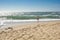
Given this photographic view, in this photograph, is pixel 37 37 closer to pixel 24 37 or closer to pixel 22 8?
pixel 24 37

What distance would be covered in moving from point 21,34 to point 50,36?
2.77 ft

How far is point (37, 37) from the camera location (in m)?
4.14

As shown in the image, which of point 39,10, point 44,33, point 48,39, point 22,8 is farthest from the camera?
point 22,8

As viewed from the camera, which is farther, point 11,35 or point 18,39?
point 11,35

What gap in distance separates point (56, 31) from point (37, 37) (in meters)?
0.69

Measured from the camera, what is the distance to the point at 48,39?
401 cm

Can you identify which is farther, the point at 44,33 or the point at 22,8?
the point at 22,8

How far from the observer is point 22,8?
62.7 feet

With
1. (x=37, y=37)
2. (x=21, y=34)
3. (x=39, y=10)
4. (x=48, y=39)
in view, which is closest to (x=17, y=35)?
(x=21, y=34)

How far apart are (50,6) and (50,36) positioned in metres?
14.8

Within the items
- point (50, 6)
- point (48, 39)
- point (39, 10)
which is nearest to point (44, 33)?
point (48, 39)

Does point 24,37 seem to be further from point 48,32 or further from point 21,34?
point 48,32

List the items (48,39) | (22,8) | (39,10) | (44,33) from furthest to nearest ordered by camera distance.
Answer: (22,8) → (39,10) → (44,33) → (48,39)

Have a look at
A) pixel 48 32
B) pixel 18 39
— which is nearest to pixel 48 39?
pixel 48 32
